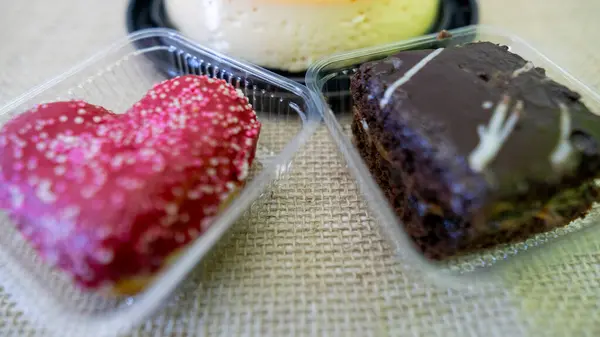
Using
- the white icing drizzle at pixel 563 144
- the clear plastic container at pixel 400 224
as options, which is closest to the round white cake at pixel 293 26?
the clear plastic container at pixel 400 224

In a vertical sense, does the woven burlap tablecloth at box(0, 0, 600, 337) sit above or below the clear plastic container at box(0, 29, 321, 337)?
below

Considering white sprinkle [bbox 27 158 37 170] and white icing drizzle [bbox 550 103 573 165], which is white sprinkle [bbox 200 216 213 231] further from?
white icing drizzle [bbox 550 103 573 165]

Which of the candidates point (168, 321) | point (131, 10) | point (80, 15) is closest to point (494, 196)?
point (168, 321)

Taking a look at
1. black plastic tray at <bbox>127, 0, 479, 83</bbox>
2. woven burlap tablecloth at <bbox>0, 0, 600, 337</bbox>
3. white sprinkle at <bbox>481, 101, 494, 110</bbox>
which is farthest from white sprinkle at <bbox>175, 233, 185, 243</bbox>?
black plastic tray at <bbox>127, 0, 479, 83</bbox>

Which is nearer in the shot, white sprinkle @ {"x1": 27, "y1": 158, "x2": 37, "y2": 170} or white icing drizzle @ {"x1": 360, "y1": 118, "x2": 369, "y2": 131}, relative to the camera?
white sprinkle @ {"x1": 27, "y1": 158, "x2": 37, "y2": 170}

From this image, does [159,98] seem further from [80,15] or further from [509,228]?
[80,15]

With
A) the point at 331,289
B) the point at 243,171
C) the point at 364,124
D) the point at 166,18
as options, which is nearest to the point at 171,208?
the point at 243,171

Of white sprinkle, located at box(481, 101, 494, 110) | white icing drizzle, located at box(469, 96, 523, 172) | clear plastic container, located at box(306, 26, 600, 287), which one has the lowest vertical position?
clear plastic container, located at box(306, 26, 600, 287)
